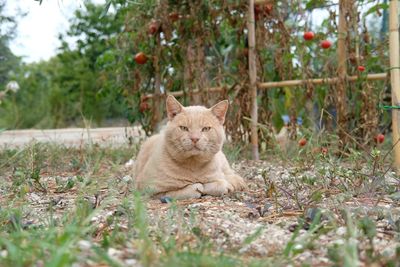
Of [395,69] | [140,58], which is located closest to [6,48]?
[140,58]

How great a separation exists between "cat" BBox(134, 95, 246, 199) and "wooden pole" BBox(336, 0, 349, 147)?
5.83 feet

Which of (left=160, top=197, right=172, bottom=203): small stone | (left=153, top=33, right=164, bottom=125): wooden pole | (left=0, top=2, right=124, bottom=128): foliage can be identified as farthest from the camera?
(left=0, top=2, right=124, bottom=128): foliage

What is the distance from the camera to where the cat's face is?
10.0 feet

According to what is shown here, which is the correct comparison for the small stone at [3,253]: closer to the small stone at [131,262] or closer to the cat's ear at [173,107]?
the small stone at [131,262]

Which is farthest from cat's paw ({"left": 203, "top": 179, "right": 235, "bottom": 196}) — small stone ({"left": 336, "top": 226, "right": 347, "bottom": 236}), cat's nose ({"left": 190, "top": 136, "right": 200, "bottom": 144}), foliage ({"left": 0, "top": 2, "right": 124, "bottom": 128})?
foliage ({"left": 0, "top": 2, "right": 124, "bottom": 128})

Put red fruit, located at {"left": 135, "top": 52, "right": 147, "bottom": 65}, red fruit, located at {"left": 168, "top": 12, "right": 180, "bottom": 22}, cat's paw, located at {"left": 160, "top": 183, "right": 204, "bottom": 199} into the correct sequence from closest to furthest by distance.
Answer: cat's paw, located at {"left": 160, "top": 183, "right": 204, "bottom": 199} < red fruit, located at {"left": 168, "top": 12, "right": 180, "bottom": 22} < red fruit, located at {"left": 135, "top": 52, "right": 147, "bottom": 65}

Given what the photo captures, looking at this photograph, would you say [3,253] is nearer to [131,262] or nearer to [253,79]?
[131,262]

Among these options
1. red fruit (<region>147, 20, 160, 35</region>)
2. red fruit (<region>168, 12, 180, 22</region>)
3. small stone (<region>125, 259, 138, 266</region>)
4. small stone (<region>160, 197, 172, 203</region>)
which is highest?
red fruit (<region>168, 12, 180, 22</region>)

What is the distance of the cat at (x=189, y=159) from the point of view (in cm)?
305

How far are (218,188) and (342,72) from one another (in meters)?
2.23

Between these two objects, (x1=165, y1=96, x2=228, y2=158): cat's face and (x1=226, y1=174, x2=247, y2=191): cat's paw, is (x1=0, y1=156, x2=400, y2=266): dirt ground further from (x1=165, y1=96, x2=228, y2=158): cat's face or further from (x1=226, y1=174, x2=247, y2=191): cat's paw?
(x1=165, y1=96, x2=228, y2=158): cat's face

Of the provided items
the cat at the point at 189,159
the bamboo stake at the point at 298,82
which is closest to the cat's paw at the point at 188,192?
the cat at the point at 189,159

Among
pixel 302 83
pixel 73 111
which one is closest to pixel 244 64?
pixel 302 83

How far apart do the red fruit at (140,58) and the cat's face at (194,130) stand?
2.27 m
